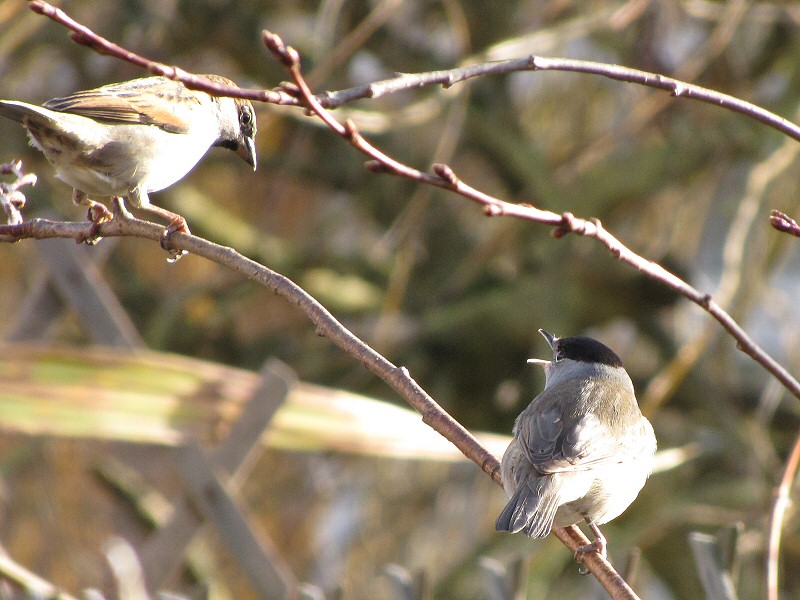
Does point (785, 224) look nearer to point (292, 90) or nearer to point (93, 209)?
point (292, 90)

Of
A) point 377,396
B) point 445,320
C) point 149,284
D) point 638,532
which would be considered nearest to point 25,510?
point 149,284

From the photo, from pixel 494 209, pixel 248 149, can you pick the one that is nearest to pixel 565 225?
pixel 494 209

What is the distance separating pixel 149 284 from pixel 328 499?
1758 millimetres

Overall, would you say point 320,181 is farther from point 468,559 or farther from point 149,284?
point 468,559

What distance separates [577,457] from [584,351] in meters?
0.62

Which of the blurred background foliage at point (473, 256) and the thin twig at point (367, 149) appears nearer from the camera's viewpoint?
the thin twig at point (367, 149)

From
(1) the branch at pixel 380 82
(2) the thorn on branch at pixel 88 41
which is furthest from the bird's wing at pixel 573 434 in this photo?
(2) the thorn on branch at pixel 88 41

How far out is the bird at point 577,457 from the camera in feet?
7.63

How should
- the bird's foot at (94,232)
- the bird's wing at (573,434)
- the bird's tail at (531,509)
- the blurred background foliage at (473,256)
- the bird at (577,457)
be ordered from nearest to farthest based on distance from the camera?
the bird's foot at (94,232)
the bird's tail at (531,509)
the bird at (577,457)
the bird's wing at (573,434)
the blurred background foliage at (473,256)

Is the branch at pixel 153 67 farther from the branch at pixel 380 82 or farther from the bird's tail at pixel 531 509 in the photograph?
the bird's tail at pixel 531 509

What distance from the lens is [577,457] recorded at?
2457mm

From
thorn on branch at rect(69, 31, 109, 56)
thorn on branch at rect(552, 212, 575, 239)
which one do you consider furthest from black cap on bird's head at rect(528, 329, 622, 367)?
thorn on branch at rect(69, 31, 109, 56)

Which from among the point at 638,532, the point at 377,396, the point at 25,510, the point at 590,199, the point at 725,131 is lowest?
the point at 25,510

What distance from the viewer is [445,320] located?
4922 millimetres
